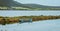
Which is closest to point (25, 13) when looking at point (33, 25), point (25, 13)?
point (25, 13)

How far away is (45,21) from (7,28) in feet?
1.15

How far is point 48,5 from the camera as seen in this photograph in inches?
48.2

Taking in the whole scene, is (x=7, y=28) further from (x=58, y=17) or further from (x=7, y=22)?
(x=58, y=17)

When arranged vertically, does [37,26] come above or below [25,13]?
below

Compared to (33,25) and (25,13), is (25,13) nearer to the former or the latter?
(25,13)

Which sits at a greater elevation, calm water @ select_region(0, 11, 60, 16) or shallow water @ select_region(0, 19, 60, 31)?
calm water @ select_region(0, 11, 60, 16)

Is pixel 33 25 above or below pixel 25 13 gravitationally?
below

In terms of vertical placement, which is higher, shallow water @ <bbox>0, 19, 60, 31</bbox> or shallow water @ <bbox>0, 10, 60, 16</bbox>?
shallow water @ <bbox>0, 10, 60, 16</bbox>

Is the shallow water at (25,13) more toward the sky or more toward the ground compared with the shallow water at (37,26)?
more toward the sky

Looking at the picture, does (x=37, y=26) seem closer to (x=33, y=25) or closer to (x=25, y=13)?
(x=33, y=25)

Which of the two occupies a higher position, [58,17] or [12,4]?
[12,4]

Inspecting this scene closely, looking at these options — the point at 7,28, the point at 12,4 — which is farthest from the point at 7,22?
the point at 12,4

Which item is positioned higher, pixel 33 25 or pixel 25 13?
pixel 25 13

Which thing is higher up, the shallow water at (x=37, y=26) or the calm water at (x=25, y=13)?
the calm water at (x=25, y=13)
